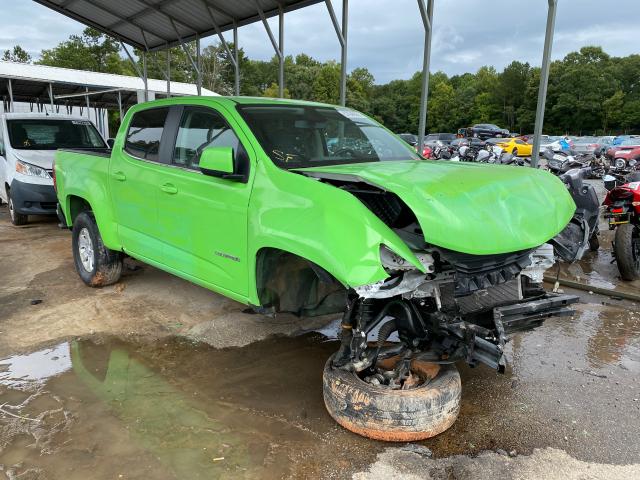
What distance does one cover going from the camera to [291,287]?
362 cm

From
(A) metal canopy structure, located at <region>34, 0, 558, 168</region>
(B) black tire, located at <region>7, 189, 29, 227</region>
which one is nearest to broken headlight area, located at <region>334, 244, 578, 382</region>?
(A) metal canopy structure, located at <region>34, 0, 558, 168</region>

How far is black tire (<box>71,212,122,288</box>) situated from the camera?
542 centimetres

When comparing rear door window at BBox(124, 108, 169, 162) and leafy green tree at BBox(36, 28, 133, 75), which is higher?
leafy green tree at BBox(36, 28, 133, 75)

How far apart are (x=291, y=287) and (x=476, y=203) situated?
145cm

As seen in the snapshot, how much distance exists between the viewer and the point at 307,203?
9.86 ft

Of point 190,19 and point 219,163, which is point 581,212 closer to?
point 219,163

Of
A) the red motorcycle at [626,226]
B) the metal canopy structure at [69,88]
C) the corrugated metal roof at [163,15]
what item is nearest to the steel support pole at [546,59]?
the red motorcycle at [626,226]

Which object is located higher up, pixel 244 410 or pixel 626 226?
pixel 626 226

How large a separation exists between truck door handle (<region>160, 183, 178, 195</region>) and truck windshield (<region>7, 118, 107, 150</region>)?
20.5 feet

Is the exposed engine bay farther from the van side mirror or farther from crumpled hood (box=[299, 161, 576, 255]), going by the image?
the van side mirror

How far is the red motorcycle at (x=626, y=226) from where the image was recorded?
19.7ft

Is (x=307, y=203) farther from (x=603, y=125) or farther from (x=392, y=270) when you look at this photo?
(x=603, y=125)

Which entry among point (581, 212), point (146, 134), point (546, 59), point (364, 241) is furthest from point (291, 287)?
point (546, 59)

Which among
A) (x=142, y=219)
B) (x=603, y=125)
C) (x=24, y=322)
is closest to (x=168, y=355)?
(x=142, y=219)
